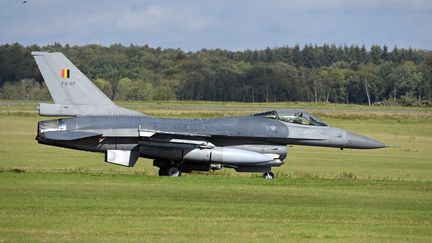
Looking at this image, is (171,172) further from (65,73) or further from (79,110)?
(65,73)

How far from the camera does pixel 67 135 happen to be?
80.3 feet

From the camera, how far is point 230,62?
134625mm

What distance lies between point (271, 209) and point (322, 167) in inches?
605

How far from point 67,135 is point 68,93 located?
5.13ft

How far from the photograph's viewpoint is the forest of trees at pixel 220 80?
102000mm

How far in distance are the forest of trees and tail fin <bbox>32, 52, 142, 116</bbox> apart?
235ft

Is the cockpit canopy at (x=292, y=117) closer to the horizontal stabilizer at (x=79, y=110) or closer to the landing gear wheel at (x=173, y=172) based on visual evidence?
the landing gear wheel at (x=173, y=172)

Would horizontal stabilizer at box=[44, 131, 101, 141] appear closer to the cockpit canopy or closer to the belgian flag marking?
the belgian flag marking

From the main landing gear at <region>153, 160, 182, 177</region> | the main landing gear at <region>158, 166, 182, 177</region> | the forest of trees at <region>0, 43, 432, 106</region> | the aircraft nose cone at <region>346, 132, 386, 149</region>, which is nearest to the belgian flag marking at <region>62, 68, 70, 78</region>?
the main landing gear at <region>153, 160, 182, 177</region>

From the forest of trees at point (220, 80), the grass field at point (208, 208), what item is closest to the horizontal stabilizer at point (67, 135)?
the grass field at point (208, 208)

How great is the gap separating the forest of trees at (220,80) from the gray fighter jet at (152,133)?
71860mm

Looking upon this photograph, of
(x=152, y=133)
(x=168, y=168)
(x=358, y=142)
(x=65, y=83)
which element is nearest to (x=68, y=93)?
(x=65, y=83)

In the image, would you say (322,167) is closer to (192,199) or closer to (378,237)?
(192,199)

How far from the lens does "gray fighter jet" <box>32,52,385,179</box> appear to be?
24953 mm
